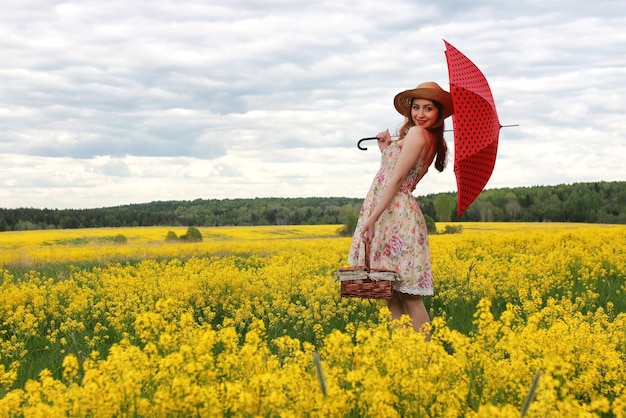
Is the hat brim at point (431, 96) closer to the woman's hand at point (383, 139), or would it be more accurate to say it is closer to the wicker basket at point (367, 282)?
the woman's hand at point (383, 139)

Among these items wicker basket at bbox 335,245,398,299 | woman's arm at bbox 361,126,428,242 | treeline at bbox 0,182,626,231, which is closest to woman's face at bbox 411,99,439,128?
woman's arm at bbox 361,126,428,242

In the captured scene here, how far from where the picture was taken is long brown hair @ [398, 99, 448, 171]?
5410 mm

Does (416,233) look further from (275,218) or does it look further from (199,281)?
(275,218)

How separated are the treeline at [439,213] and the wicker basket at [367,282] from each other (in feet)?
118

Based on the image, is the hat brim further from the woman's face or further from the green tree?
the green tree

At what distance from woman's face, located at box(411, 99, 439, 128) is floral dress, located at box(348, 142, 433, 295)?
349 millimetres

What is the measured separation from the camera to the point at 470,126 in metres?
5.11

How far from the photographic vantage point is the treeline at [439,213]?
144ft

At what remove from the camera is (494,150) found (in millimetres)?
5531

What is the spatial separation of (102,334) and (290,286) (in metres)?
2.70

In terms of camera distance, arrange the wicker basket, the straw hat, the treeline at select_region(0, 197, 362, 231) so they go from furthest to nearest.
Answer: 1. the treeline at select_region(0, 197, 362, 231)
2. the straw hat
3. the wicker basket

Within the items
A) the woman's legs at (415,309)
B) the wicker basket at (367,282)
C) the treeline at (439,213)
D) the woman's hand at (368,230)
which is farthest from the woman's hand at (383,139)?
the treeline at (439,213)

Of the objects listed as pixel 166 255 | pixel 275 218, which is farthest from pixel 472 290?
pixel 275 218

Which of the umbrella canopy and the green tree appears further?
the green tree
